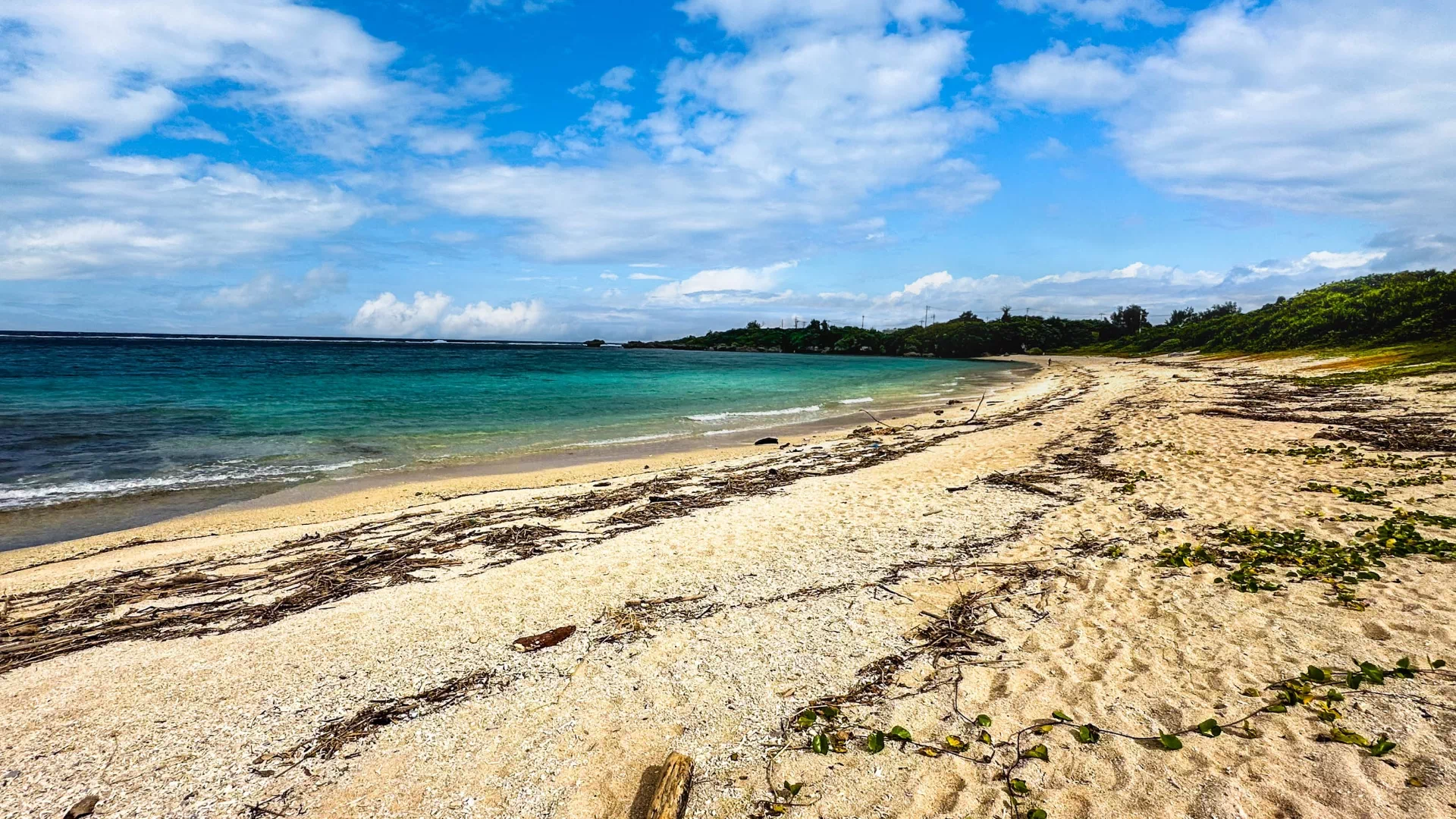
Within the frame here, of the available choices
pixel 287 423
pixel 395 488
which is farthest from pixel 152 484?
pixel 287 423

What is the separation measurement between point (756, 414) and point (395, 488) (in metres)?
18.8

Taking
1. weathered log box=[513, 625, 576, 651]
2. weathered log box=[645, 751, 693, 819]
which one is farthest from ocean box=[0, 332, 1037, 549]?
weathered log box=[645, 751, 693, 819]

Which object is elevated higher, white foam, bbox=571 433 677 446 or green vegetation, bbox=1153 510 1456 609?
green vegetation, bbox=1153 510 1456 609

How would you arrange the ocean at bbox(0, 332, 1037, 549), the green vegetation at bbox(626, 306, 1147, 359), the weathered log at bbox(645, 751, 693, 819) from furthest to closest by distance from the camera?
the green vegetation at bbox(626, 306, 1147, 359) → the ocean at bbox(0, 332, 1037, 549) → the weathered log at bbox(645, 751, 693, 819)

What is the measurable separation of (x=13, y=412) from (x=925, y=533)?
36907mm

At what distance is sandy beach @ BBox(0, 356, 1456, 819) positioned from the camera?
3.74m

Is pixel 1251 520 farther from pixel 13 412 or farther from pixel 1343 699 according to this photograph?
pixel 13 412

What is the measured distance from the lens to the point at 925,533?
871cm

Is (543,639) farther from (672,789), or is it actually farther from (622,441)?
(622,441)

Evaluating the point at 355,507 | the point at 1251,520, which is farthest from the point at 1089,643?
the point at 355,507

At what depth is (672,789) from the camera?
3672 mm

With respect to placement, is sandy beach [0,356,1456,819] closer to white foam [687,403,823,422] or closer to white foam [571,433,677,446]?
white foam [571,433,677,446]

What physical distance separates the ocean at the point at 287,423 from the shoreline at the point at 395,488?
297 mm

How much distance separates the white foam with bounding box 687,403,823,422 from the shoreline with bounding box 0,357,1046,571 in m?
5.35
